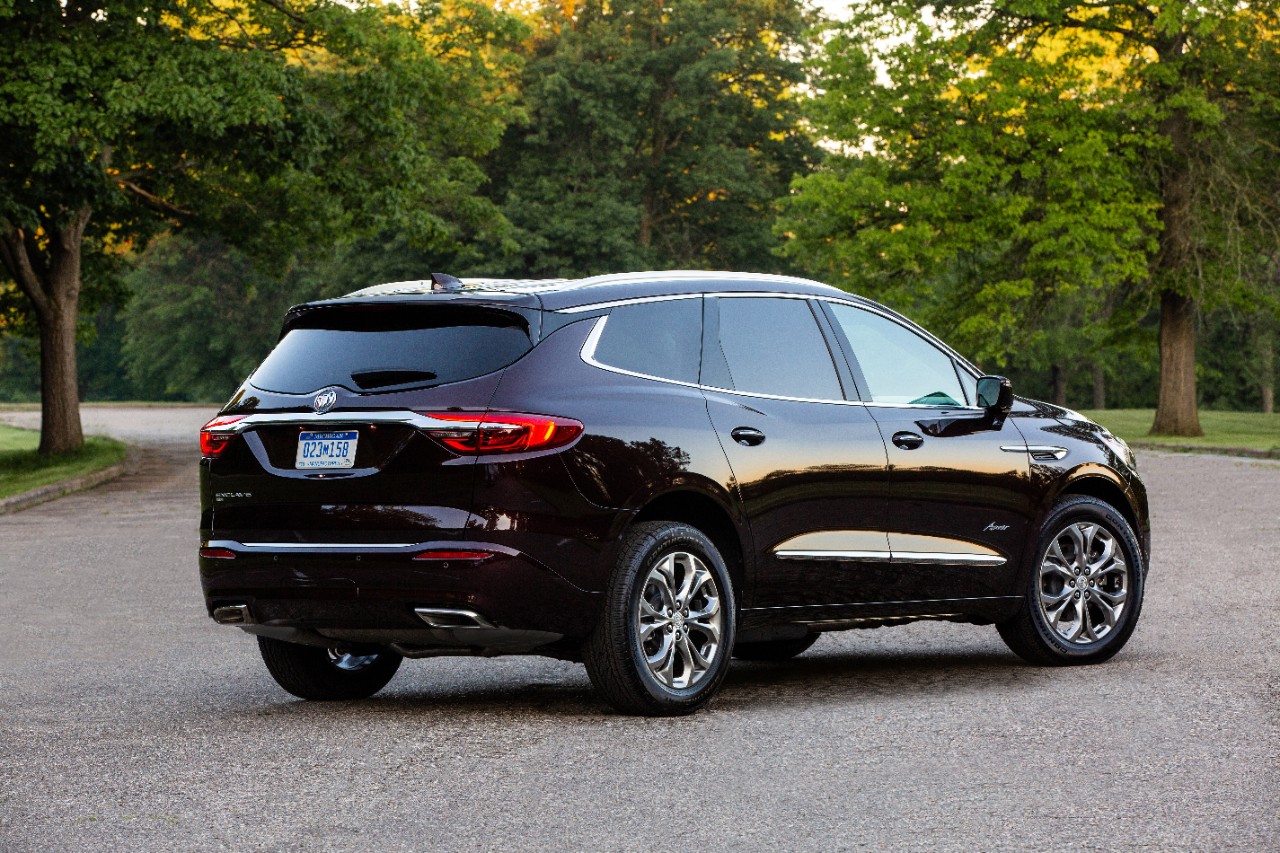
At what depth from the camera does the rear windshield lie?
6.95 meters

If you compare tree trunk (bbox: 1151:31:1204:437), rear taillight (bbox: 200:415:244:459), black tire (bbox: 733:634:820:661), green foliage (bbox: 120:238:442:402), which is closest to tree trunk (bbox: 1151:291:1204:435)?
tree trunk (bbox: 1151:31:1204:437)

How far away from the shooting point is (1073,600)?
8695 mm

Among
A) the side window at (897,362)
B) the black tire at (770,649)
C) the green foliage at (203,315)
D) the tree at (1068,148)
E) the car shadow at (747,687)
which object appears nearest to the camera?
the car shadow at (747,687)

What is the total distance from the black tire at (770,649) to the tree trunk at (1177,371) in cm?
3238

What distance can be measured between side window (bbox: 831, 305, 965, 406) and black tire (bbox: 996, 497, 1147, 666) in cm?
80

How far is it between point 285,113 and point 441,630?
21.7 m

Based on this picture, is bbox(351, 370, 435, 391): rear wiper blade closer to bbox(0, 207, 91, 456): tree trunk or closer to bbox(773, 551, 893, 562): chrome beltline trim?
bbox(773, 551, 893, 562): chrome beltline trim

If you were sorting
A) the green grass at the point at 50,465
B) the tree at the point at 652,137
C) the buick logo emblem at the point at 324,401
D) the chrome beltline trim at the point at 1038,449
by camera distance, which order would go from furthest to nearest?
the tree at the point at 652,137 → the green grass at the point at 50,465 → the chrome beltline trim at the point at 1038,449 → the buick logo emblem at the point at 324,401

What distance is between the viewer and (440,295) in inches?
281

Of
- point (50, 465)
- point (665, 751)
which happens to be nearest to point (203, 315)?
point (50, 465)

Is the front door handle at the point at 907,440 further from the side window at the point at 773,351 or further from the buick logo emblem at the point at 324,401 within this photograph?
the buick logo emblem at the point at 324,401

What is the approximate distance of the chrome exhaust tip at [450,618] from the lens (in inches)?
264

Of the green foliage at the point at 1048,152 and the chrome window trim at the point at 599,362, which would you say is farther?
the green foliage at the point at 1048,152

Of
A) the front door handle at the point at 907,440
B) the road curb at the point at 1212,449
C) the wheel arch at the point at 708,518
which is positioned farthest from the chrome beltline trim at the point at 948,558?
the road curb at the point at 1212,449
